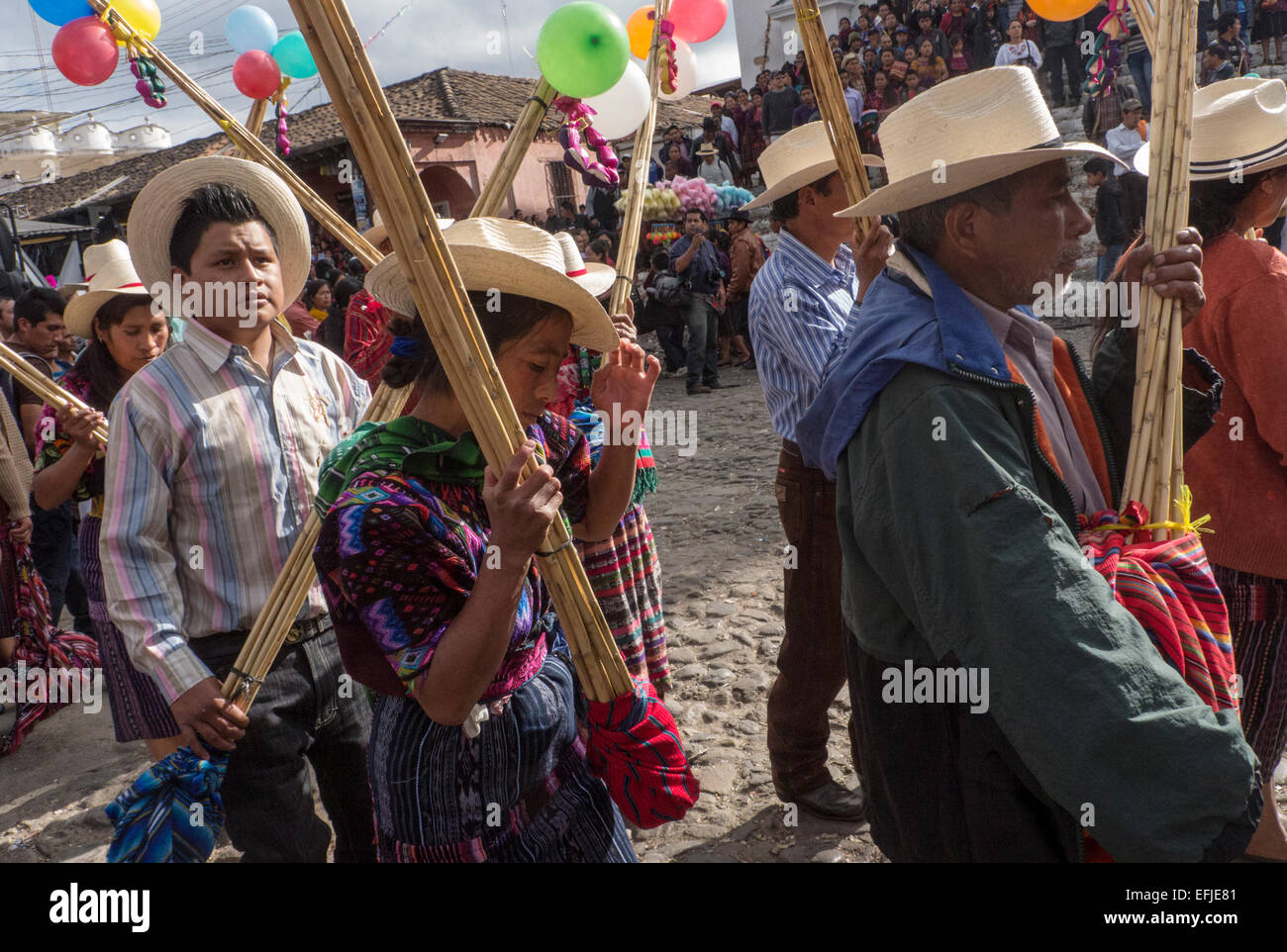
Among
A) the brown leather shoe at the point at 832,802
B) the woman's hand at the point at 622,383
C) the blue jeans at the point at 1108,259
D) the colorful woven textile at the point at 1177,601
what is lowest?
the brown leather shoe at the point at 832,802

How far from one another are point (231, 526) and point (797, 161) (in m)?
2.31

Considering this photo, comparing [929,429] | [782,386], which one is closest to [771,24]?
[782,386]

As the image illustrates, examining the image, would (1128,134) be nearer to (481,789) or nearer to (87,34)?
(87,34)

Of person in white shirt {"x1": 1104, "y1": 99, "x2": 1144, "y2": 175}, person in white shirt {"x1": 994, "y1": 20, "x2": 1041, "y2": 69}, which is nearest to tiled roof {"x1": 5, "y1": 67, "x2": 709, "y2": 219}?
person in white shirt {"x1": 994, "y1": 20, "x2": 1041, "y2": 69}

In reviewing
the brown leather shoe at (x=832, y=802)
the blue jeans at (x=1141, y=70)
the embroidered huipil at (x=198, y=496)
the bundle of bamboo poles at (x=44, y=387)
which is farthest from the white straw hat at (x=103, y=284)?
the blue jeans at (x=1141, y=70)

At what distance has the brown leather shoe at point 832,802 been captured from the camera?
3277 mm

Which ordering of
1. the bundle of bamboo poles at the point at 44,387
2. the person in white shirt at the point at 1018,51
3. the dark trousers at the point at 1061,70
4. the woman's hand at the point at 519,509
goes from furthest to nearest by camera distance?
the dark trousers at the point at 1061,70 → the person in white shirt at the point at 1018,51 → the bundle of bamboo poles at the point at 44,387 → the woman's hand at the point at 519,509

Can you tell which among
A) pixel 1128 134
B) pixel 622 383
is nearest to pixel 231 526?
pixel 622 383

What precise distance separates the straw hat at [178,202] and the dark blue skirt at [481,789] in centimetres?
136

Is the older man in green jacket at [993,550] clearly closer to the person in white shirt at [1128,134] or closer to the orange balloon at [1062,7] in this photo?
the orange balloon at [1062,7]

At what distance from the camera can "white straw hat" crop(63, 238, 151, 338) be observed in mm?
3379

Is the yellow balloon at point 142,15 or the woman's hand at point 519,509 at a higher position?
the yellow balloon at point 142,15
